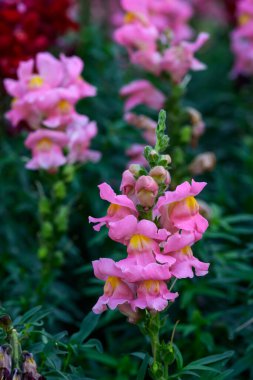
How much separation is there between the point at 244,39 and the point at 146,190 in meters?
2.63

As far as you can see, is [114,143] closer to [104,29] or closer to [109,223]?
[109,223]

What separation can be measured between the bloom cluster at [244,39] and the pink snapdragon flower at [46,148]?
65.5 inches

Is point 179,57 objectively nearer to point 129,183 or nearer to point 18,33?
point 18,33

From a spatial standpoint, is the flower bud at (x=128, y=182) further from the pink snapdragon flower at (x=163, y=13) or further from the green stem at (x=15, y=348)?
the pink snapdragon flower at (x=163, y=13)

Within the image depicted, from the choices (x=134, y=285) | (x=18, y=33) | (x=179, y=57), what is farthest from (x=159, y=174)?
(x=18, y=33)

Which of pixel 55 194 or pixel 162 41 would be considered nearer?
pixel 55 194

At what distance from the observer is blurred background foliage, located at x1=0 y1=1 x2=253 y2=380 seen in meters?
2.20

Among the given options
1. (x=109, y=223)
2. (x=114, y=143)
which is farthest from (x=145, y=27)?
(x=109, y=223)

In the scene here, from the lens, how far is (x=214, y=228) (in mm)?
2568

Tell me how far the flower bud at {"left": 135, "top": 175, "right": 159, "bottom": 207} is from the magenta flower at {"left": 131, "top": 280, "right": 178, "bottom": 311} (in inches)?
7.3

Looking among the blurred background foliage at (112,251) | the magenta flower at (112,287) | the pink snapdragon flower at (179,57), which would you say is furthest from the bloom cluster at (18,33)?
the magenta flower at (112,287)

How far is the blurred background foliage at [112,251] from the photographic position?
7.22 feet

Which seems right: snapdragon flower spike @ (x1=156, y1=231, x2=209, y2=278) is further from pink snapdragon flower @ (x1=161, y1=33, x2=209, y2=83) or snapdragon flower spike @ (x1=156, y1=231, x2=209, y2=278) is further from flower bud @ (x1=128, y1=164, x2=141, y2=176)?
pink snapdragon flower @ (x1=161, y1=33, x2=209, y2=83)

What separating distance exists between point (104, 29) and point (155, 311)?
165 inches
